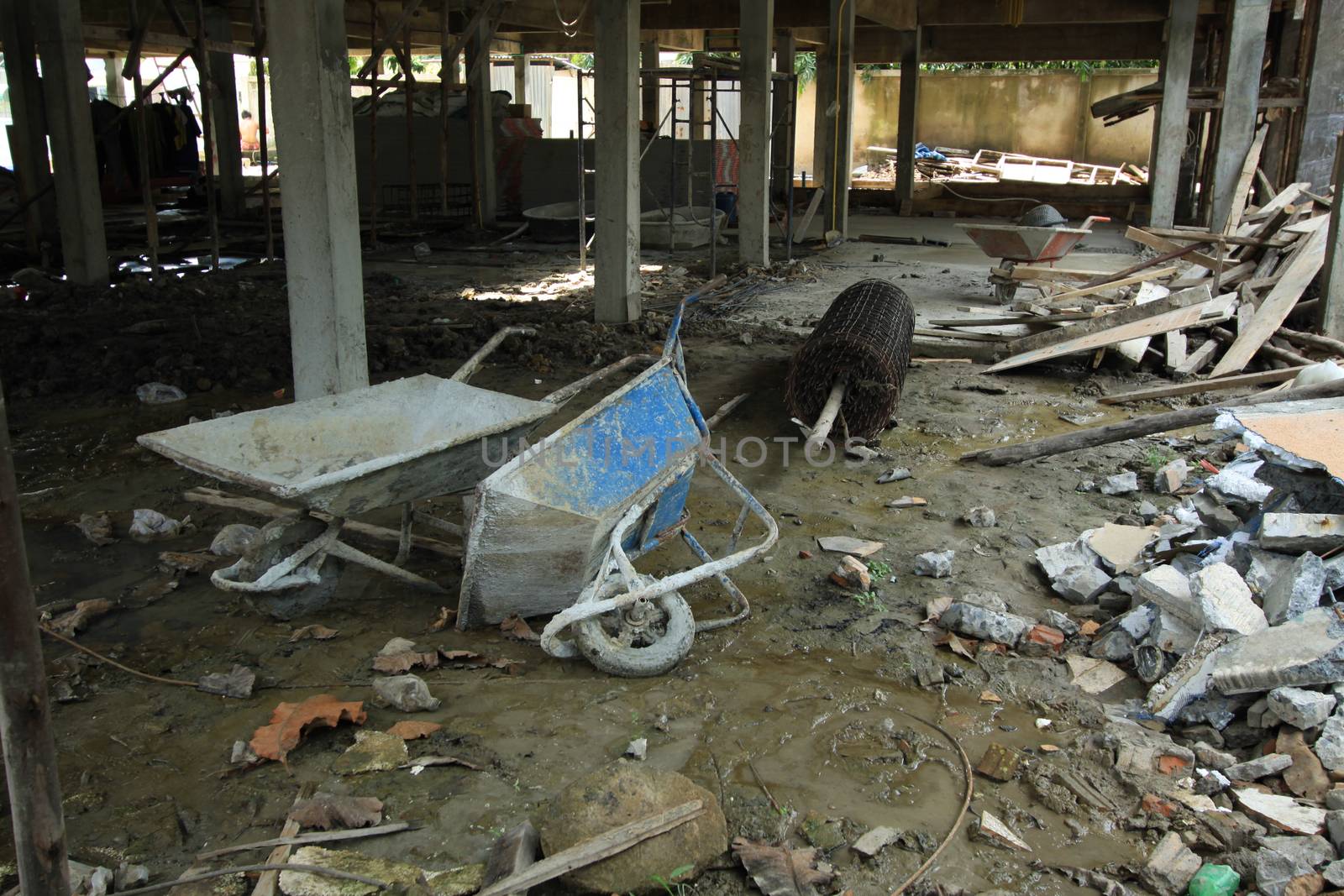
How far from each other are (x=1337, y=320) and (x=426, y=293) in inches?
344

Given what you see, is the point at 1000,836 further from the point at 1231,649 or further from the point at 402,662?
the point at 402,662

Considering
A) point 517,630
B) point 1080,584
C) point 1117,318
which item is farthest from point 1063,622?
point 1117,318

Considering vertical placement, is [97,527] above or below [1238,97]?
below

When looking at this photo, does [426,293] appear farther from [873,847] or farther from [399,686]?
[873,847]

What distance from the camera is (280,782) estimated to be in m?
3.29

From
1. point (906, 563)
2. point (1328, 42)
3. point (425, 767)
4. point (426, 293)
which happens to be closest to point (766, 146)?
point (426, 293)

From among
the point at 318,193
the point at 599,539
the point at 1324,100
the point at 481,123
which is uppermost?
the point at 1324,100

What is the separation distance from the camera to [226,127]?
57.5 ft

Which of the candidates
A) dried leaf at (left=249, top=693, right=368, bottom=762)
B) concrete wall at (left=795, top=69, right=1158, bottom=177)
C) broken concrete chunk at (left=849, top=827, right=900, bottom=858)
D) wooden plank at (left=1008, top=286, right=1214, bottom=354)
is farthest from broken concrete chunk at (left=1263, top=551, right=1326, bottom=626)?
concrete wall at (left=795, top=69, right=1158, bottom=177)

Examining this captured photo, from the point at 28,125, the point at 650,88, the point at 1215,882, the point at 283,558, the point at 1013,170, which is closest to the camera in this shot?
the point at 1215,882

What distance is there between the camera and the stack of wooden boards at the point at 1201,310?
8109 mm

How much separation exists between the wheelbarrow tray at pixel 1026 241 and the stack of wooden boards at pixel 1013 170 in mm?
13191

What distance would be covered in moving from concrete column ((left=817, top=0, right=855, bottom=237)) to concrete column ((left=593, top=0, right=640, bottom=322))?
6.38 m

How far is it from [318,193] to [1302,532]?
5.52m
